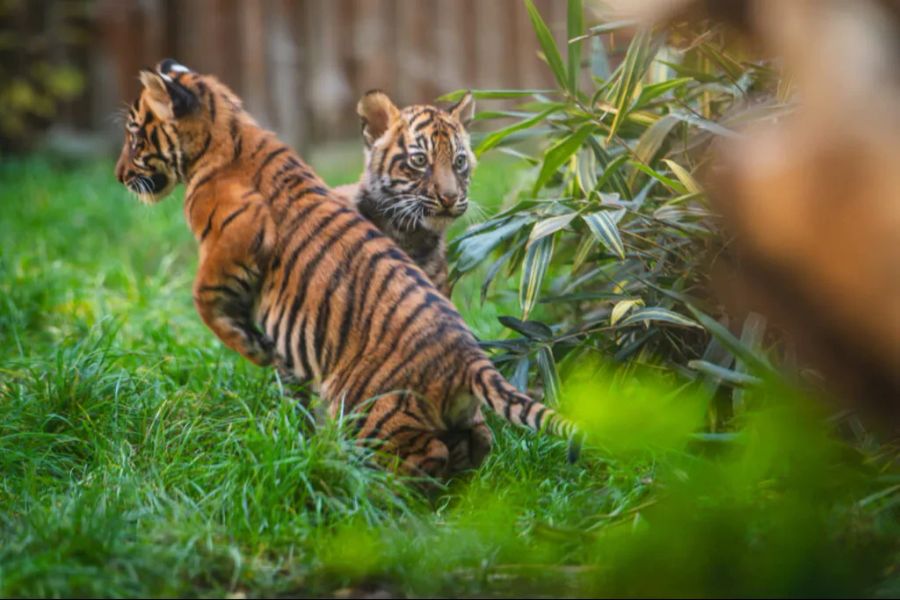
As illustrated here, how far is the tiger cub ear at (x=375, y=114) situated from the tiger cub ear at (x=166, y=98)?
0.70m

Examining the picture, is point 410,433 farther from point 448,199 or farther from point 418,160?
point 418,160

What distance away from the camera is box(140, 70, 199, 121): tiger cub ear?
4508mm

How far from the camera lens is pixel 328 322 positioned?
13.5ft

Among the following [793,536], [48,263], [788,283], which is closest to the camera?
[793,536]

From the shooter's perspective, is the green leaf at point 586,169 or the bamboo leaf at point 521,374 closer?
the bamboo leaf at point 521,374

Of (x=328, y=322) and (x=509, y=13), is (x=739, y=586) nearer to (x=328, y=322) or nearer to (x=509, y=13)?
(x=328, y=322)

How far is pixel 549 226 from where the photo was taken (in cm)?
436

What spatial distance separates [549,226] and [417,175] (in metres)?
0.62

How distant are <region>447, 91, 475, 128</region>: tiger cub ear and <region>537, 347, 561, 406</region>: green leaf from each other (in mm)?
1066

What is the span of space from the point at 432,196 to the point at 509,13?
7852 millimetres

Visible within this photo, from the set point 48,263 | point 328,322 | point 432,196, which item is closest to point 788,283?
point 328,322

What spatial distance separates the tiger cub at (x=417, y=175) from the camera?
15.2ft

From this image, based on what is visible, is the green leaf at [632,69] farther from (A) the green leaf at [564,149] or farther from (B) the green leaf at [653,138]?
(B) the green leaf at [653,138]

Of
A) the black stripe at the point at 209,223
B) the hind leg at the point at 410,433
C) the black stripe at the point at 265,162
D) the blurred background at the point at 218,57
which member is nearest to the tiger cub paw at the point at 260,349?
the black stripe at the point at 209,223
